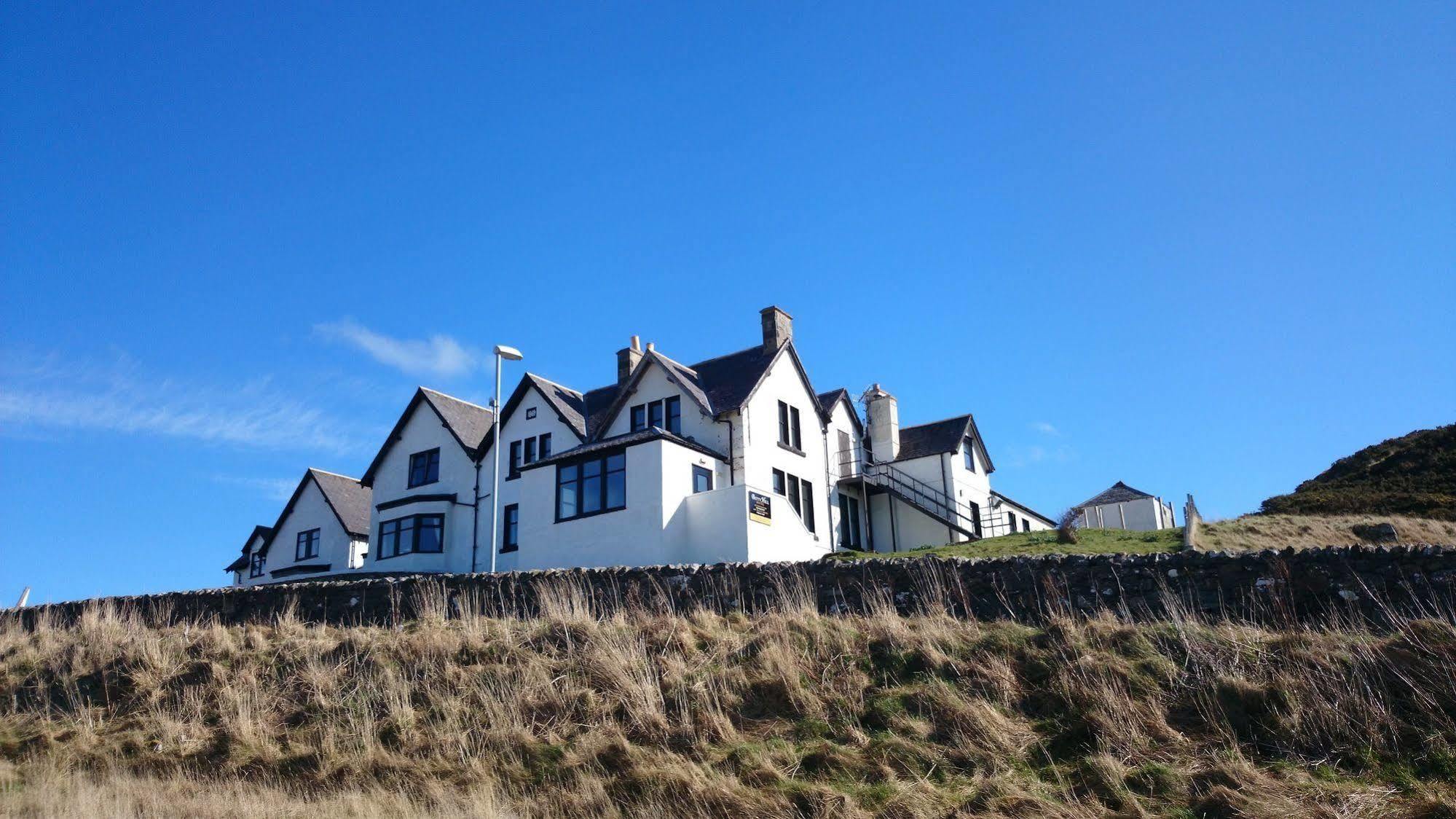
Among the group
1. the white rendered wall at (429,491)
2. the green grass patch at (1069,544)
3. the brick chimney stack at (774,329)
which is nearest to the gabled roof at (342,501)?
the white rendered wall at (429,491)

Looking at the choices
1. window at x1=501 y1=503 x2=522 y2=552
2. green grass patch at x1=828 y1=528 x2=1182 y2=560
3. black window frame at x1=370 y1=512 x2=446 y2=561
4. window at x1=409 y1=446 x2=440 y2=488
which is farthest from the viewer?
window at x1=409 y1=446 x2=440 y2=488

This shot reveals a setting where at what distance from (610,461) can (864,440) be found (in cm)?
1413

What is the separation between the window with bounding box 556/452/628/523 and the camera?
1275 inches

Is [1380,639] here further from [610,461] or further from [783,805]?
[610,461]

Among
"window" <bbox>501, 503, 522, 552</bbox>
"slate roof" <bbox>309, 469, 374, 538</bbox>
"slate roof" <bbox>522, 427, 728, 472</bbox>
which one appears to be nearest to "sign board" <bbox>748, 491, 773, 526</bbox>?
"slate roof" <bbox>522, 427, 728, 472</bbox>

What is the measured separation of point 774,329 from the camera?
38.6 m

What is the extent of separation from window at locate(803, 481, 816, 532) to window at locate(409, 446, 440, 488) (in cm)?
1418

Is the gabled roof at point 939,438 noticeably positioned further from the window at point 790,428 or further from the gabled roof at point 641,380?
the gabled roof at point 641,380

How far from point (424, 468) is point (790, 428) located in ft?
48.1

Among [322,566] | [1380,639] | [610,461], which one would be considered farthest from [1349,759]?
[322,566]

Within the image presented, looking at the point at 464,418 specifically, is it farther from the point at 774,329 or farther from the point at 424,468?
the point at 774,329

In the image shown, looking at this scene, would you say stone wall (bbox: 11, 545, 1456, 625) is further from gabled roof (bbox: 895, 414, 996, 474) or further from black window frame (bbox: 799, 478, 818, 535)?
gabled roof (bbox: 895, 414, 996, 474)

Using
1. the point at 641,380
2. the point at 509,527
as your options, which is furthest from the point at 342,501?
the point at 641,380

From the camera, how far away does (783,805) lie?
1238 cm
